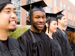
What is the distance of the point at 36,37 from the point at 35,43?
7.2 inches

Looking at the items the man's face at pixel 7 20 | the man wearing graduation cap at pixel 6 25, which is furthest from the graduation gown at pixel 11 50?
the man's face at pixel 7 20

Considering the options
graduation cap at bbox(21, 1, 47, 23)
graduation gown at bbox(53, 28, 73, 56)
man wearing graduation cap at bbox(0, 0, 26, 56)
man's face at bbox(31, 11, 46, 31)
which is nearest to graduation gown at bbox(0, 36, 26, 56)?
man wearing graduation cap at bbox(0, 0, 26, 56)

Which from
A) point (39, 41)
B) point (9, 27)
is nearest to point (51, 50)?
point (39, 41)

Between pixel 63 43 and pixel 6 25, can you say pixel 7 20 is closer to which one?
pixel 6 25

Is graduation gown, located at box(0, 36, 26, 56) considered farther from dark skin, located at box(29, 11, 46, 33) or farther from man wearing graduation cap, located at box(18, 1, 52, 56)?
dark skin, located at box(29, 11, 46, 33)

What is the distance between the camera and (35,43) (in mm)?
2258

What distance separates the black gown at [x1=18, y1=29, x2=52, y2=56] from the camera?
7.03 ft

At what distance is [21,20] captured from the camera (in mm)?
12125

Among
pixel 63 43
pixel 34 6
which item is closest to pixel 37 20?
pixel 34 6

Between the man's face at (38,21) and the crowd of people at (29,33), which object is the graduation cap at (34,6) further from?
the man's face at (38,21)

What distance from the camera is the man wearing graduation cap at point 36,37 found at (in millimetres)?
2162

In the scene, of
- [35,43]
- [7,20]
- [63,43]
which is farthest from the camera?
[63,43]

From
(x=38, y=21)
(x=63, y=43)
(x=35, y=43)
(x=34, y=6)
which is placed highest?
(x=34, y=6)

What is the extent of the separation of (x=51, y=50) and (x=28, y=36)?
706 mm
